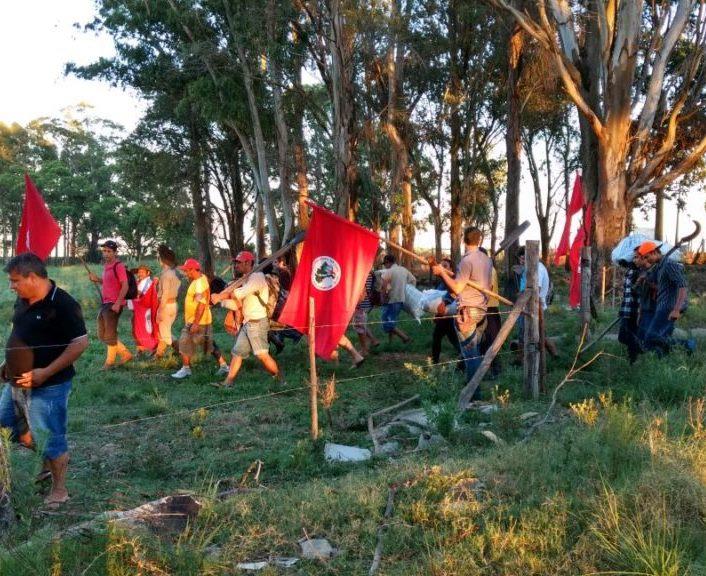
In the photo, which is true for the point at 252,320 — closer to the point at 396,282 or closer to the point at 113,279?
the point at 113,279

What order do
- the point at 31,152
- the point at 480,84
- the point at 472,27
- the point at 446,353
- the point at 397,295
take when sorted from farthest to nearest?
the point at 31,152 → the point at 480,84 → the point at 472,27 → the point at 397,295 → the point at 446,353

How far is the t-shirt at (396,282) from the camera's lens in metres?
12.3

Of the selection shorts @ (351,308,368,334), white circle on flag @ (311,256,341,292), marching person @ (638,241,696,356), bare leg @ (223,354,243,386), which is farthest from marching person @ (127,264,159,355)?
marching person @ (638,241,696,356)

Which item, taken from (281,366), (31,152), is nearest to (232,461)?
(281,366)

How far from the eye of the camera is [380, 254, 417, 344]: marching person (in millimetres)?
12281

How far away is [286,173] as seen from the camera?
2034 cm

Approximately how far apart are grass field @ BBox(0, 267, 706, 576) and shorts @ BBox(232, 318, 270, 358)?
1.45 metres

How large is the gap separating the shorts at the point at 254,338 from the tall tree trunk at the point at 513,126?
36.1ft

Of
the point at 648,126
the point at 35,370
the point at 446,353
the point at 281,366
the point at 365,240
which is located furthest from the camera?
the point at 648,126

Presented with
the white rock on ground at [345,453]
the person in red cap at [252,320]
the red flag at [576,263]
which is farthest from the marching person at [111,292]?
the red flag at [576,263]

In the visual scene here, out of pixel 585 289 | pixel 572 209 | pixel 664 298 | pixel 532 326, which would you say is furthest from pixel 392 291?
pixel 572 209

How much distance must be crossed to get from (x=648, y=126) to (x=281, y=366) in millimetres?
11512

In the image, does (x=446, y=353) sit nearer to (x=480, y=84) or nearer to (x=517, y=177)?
(x=517, y=177)

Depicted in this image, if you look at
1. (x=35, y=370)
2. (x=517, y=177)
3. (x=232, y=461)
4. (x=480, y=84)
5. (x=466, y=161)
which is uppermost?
(x=480, y=84)
